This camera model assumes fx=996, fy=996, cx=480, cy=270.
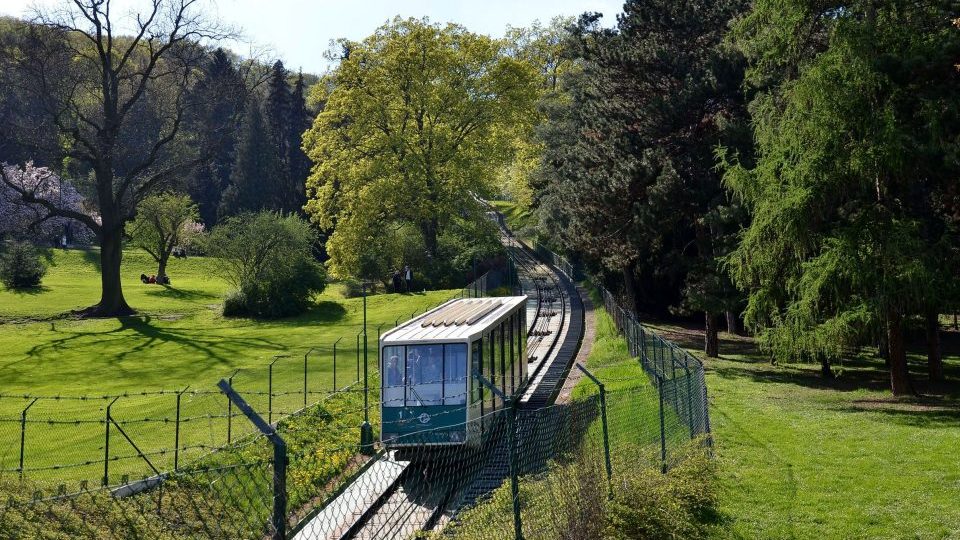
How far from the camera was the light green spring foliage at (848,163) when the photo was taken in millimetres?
23969

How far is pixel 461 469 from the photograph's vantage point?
61.8ft

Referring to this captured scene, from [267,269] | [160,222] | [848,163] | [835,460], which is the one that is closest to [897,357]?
[848,163]

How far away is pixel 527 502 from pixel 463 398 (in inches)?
409

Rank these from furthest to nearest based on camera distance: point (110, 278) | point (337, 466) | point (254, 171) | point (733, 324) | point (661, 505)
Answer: point (254, 171), point (110, 278), point (733, 324), point (337, 466), point (661, 505)

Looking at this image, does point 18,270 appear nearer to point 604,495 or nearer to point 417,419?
point 417,419

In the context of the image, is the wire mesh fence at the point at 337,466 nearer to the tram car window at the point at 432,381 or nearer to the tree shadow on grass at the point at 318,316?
the tram car window at the point at 432,381

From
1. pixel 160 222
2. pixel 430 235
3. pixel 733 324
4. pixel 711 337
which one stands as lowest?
pixel 711 337

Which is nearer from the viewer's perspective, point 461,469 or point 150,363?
point 461,469

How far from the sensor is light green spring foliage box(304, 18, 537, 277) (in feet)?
190

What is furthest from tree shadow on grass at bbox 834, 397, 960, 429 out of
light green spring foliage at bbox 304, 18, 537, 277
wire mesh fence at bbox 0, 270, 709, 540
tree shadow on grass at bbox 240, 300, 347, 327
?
light green spring foliage at bbox 304, 18, 537, 277

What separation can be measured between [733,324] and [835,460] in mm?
27709

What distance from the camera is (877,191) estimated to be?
26.2 m

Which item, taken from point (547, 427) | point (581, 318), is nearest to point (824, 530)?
point (547, 427)

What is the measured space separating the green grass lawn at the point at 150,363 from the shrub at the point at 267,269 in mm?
1526
